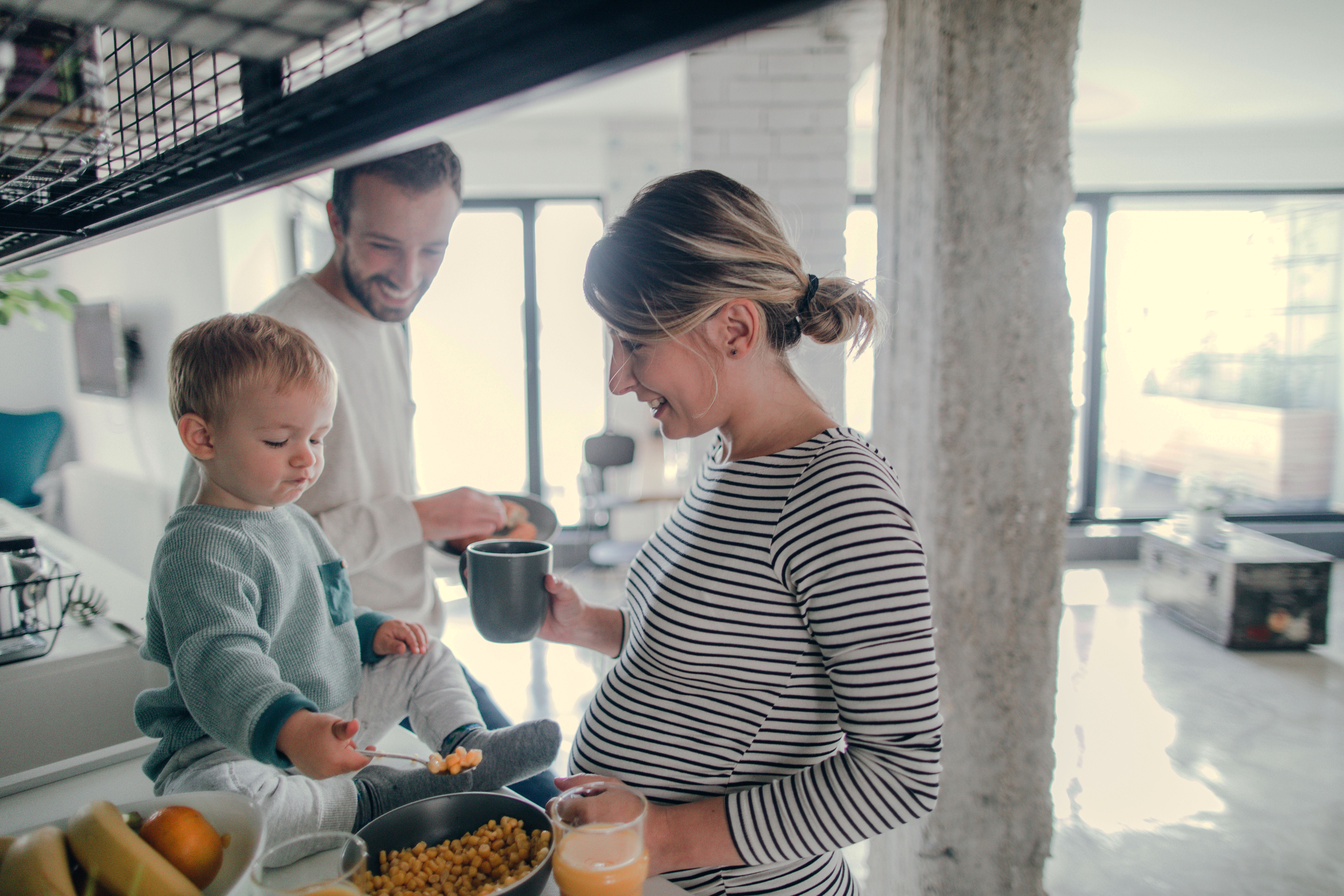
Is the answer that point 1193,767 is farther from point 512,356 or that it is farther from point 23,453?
point 23,453

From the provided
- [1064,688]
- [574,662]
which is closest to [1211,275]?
[1064,688]

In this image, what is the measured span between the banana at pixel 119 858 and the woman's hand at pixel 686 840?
13.3 inches

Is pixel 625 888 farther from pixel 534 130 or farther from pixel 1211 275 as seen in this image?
pixel 1211 275

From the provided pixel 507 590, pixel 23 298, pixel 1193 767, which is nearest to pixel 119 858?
pixel 507 590

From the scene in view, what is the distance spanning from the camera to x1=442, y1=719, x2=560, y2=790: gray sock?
93 cm

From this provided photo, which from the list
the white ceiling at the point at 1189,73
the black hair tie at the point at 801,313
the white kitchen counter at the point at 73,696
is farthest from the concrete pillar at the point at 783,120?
the white kitchen counter at the point at 73,696

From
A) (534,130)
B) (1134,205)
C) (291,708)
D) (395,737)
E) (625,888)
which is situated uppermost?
(534,130)

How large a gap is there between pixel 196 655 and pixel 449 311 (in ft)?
16.6

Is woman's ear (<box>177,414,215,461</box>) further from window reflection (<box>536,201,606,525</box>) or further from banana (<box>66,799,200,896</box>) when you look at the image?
window reflection (<box>536,201,606,525</box>)

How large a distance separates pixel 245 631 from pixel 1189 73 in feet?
17.8

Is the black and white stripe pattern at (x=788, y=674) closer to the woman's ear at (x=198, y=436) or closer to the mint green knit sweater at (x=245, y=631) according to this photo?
the mint green knit sweater at (x=245, y=631)

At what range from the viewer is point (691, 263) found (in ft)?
2.76

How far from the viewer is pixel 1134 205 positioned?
5.78m

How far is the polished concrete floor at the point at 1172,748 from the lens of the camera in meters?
2.31
